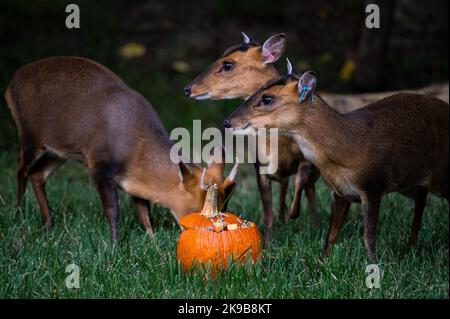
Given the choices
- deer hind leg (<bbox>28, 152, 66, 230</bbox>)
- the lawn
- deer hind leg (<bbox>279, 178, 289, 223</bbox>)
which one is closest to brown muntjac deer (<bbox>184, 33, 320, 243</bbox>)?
the lawn

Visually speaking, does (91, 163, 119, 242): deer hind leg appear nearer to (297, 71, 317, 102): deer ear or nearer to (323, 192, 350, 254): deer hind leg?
(323, 192, 350, 254): deer hind leg

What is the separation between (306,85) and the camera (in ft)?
16.0

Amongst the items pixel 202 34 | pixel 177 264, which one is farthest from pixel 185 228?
pixel 202 34

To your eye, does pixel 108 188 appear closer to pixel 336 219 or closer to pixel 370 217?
pixel 336 219

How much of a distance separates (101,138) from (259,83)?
1.22 metres

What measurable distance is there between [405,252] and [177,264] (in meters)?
1.77

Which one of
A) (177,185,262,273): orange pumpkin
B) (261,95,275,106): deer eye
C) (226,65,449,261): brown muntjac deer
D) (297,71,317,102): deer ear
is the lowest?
(177,185,262,273): orange pumpkin

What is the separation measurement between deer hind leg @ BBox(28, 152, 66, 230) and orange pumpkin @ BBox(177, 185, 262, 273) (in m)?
1.69

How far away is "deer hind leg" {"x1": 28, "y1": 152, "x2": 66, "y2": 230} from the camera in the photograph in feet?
20.4

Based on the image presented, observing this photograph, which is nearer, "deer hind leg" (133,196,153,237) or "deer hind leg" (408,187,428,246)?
"deer hind leg" (408,187,428,246)

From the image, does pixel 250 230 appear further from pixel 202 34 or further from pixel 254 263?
pixel 202 34

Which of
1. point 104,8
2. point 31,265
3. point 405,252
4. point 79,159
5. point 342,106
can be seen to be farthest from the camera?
point 104,8

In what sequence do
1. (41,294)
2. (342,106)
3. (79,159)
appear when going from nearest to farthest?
(41,294) → (79,159) → (342,106)

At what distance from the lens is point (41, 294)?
14.6 feet
